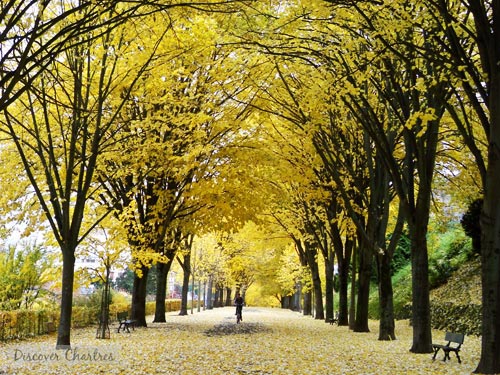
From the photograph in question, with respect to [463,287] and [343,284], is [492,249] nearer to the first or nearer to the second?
[463,287]

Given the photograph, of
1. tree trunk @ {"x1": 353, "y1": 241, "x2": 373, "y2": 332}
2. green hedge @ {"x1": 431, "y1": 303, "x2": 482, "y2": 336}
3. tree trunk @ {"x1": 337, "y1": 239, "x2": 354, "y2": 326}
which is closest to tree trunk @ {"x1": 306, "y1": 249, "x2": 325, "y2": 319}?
tree trunk @ {"x1": 337, "y1": 239, "x2": 354, "y2": 326}

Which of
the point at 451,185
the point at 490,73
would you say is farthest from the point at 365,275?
the point at 490,73

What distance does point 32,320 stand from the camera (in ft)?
58.9

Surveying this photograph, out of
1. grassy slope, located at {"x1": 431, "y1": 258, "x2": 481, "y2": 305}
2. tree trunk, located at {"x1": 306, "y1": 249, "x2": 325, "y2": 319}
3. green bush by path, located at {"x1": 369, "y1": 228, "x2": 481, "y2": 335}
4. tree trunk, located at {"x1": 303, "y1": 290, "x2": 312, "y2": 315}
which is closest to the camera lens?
green bush by path, located at {"x1": 369, "y1": 228, "x2": 481, "y2": 335}

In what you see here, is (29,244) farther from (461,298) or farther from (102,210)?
(461,298)

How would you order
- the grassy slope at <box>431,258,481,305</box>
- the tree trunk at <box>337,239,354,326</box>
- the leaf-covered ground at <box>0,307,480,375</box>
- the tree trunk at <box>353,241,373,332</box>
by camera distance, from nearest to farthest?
the leaf-covered ground at <box>0,307,480,375</box>
the tree trunk at <box>353,241,373,332</box>
the grassy slope at <box>431,258,481,305</box>
the tree trunk at <box>337,239,354,326</box>

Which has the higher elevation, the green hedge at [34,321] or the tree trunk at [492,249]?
the tree trunk at [492,249]

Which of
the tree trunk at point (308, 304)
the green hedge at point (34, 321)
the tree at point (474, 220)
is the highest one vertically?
the tree at point (474, 220)

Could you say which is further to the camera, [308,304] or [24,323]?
[308,304]

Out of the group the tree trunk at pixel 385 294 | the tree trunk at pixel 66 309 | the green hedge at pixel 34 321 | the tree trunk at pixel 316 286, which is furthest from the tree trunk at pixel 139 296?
the tree trunk at pixel 316 286

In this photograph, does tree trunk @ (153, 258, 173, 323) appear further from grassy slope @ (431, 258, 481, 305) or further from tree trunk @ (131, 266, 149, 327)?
grassy slope @ (431, 258, 481, 305)

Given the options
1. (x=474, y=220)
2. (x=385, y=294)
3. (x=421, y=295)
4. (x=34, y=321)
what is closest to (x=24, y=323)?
(x=34, y=321)

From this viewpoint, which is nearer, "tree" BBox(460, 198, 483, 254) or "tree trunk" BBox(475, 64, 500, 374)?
"tree trunk" BBox(475, 64, 500, 374)

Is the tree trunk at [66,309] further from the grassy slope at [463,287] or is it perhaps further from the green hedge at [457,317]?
the grassy slope at [463,287]
